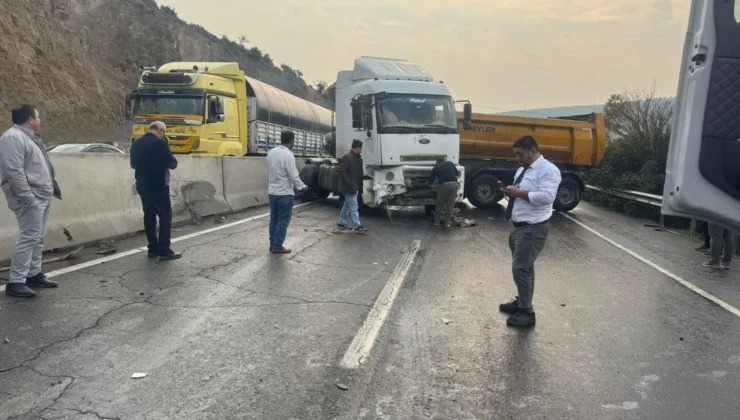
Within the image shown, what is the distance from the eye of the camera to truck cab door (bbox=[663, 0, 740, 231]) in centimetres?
277

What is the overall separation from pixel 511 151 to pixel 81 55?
27673 millimetres

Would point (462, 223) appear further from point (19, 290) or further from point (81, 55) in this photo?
point (81, 55)

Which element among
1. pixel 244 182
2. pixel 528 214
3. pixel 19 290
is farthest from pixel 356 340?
pixel 244 182

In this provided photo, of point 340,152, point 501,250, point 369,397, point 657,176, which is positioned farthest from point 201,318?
point 657,176

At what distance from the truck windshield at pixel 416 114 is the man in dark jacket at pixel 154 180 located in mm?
6270

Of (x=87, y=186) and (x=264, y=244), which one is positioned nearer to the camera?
(x=87, y=186)

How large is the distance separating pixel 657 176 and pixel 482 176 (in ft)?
18.9

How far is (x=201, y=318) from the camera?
5.57m

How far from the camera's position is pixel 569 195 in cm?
1802

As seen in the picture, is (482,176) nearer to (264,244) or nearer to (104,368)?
(264,244)

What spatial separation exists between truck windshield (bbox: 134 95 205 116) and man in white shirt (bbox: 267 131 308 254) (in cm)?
818

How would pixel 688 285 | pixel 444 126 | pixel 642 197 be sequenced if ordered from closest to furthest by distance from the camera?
pixel 688 285, pixel 444 126, pixel 642 197

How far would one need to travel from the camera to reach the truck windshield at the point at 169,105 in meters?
16.5

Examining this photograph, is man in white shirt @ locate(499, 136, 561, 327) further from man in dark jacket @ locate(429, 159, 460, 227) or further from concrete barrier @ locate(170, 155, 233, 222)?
concrete barrier @ locate(170, 155, 233, 222)
